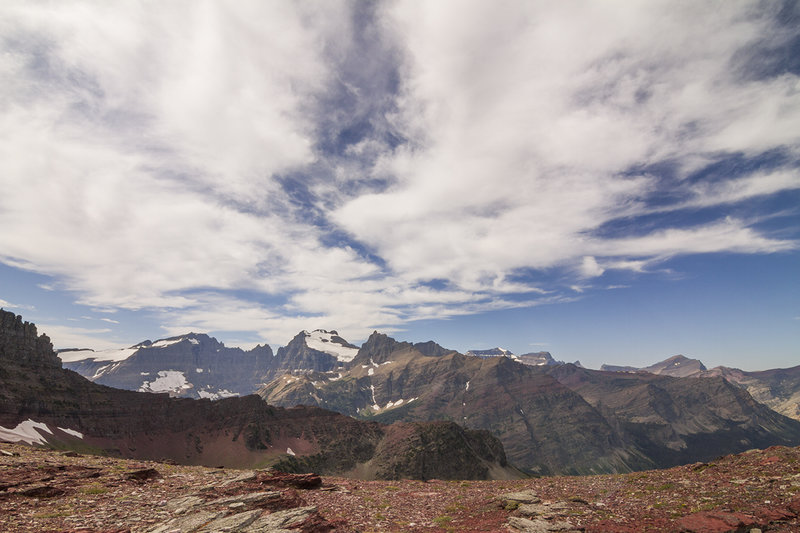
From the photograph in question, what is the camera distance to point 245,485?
31141 mm

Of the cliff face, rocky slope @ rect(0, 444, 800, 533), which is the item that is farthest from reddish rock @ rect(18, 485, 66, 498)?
the cliff face

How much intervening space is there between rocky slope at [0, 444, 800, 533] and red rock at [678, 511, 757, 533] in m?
0.05

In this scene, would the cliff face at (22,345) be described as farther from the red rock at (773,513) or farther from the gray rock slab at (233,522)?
the red rock at (773,513)

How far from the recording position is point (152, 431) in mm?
179625

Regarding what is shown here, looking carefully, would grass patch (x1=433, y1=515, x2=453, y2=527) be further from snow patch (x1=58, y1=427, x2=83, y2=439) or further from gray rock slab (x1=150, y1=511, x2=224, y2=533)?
snow patch (x1=58, y1=427, x2=83, y2=439)

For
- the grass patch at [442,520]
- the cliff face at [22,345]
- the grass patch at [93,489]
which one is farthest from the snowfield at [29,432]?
the grass patch at [442,520]

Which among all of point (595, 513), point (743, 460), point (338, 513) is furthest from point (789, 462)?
point (338, 513)

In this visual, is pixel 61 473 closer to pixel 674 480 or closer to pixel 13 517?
pixel 13 517

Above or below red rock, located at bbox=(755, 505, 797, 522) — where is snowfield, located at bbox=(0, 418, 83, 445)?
below

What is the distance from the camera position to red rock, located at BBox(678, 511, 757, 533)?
18.3 metres

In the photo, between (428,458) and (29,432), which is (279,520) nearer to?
(29,432)

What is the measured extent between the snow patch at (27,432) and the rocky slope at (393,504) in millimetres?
119225

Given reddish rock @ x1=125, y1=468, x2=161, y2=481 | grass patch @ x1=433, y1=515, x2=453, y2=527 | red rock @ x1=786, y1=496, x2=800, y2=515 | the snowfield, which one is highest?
red rock @ x1=786, y1=496, x2=800, y2=515

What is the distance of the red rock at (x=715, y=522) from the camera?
722 inches
